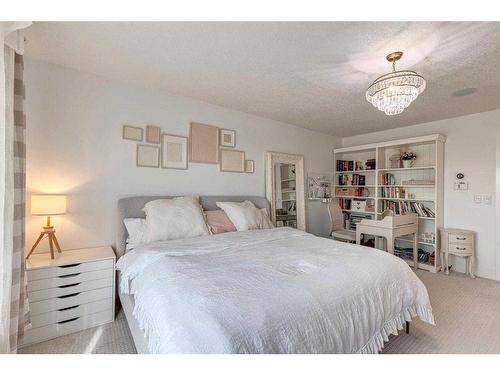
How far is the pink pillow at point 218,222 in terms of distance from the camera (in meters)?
2.48

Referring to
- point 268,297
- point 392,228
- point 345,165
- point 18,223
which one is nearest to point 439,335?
point 392,228

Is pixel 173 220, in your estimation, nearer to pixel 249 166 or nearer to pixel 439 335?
pixel 249 166

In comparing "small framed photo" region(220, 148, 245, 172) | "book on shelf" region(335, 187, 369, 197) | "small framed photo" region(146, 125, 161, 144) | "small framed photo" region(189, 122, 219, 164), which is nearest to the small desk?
"book on shelf" region(335, 187, 369, 197)

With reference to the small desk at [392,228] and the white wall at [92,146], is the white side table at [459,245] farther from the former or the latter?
the white wall at [92,146]

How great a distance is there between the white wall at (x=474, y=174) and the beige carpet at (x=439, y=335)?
0.90 meters

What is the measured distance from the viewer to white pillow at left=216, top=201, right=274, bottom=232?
261 cm

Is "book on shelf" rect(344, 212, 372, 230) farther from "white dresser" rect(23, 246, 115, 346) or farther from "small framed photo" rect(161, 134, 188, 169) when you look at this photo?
"white dresser" rect(23, 246, 115, 346)

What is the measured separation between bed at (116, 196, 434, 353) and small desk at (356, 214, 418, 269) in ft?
5.24

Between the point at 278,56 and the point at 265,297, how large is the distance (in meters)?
1.78
